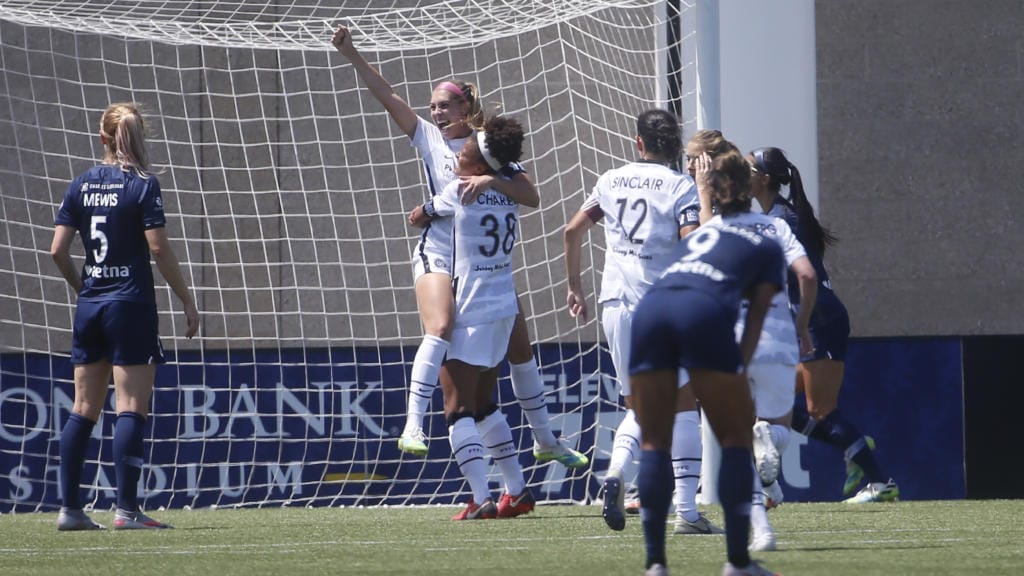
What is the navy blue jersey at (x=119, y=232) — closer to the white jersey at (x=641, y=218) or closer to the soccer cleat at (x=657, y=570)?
the white jersey at (x=641, y=218)

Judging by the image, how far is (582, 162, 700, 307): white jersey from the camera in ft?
20.4

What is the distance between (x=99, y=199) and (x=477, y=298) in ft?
5.14

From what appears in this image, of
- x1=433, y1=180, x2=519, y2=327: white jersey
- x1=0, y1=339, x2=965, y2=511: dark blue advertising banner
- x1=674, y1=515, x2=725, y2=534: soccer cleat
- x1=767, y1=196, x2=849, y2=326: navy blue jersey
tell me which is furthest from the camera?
x1=0, y1=339, x2=965, y2=511: dark blue advertising banner

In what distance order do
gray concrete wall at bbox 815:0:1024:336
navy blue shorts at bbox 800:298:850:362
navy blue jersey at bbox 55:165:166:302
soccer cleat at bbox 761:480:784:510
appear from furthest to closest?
1. gray concrete wall at bbox 815:0:1024:336
2. navy blue shorts at bbox 800:298:850:362
3. soccer cleat at bbox 761:480:784:510
4. navy blue jersey at bbox 55:165:166:302

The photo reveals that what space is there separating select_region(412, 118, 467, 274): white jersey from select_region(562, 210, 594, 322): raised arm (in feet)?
1.84

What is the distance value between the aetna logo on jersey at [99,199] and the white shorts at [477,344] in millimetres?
1459

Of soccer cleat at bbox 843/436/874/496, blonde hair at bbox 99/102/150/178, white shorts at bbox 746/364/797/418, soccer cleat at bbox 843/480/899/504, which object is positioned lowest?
soccer cleat at bbox 843/480/899/504

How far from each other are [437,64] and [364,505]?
10.8 feet

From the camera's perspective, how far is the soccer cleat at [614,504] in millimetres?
5567

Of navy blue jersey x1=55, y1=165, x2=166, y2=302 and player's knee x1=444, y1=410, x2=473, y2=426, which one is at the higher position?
navy blue jersey x1=55, y1=165, x2=166, y2=302

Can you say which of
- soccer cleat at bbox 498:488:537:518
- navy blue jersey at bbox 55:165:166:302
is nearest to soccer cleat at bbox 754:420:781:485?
soccer cleat at bbox 498:488:537:518

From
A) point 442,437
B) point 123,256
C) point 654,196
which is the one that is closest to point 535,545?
point 654,196

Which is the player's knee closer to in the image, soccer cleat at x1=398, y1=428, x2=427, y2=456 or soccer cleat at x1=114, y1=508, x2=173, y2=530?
soccer cleat at x1=398, y1=428, x2=427, y2=456

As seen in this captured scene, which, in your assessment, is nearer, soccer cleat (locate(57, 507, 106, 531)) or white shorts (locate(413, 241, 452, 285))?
soccer cleat (locate(57, 507, 106, 531))
